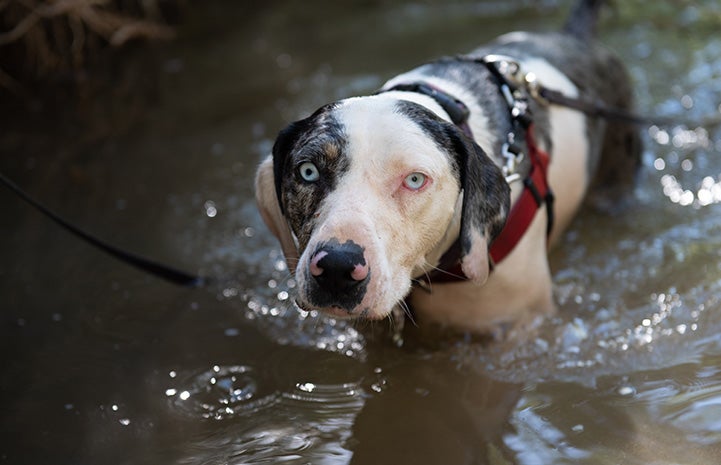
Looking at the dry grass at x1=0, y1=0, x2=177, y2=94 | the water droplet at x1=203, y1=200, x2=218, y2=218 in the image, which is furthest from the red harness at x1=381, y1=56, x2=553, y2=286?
the dry grass at x1=0, y1=0, x2=177, y2=94

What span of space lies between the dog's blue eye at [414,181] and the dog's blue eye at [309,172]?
27 cm

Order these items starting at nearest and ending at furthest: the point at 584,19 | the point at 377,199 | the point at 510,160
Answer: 1. the point at 377,199
2. the point at 510,160
3. the point at 584,19

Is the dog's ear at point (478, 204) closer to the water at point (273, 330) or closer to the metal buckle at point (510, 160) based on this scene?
the metal buckle at point (510, 160)

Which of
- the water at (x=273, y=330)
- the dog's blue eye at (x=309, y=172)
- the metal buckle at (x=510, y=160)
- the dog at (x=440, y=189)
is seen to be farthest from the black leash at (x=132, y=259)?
the metal buckle at (x=510, y=160)

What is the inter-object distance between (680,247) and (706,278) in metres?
0.37

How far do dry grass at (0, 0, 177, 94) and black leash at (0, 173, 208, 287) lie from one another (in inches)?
93.6

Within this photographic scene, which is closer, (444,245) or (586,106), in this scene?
(444,245)

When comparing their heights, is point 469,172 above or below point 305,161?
below

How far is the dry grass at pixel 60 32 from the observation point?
5.74 m

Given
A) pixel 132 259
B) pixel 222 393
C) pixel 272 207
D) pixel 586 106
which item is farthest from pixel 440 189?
pixel 132 259

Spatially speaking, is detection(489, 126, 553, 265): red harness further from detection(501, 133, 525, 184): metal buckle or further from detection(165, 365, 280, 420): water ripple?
detection(165, 365, 280, 420): water ripple

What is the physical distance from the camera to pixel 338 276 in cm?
239

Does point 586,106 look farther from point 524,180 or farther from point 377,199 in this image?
point 377,199

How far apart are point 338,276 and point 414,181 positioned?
409 mm
